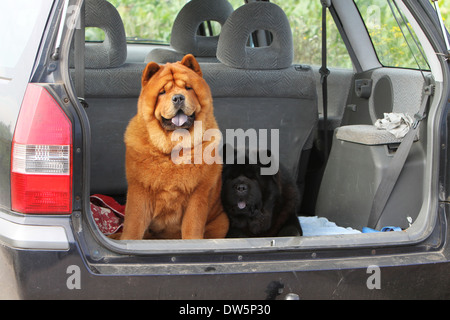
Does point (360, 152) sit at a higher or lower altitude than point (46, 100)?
lower

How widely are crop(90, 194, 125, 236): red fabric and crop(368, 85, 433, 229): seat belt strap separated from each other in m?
1.34

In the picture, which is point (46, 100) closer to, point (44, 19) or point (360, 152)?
point (44, 19)

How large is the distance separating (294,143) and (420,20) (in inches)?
54.1

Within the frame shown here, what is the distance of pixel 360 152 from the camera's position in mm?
3219

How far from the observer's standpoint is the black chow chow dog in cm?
299

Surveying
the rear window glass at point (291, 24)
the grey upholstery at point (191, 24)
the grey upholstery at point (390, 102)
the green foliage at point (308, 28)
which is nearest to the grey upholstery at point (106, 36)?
the grey upholstery at point (191, 24)

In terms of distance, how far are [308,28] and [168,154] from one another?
2.35m

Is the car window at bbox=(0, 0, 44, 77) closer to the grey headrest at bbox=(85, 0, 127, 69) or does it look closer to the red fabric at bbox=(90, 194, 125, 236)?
the grey headrest at bbox=(85, 0, 127, 69)

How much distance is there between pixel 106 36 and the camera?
3.15 metres

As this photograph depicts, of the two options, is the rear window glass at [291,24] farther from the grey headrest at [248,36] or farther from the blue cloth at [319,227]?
the blue cloth at [319,227]

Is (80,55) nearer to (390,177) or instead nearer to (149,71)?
(149,71)

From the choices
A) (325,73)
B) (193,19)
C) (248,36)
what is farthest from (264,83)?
(193,19)
